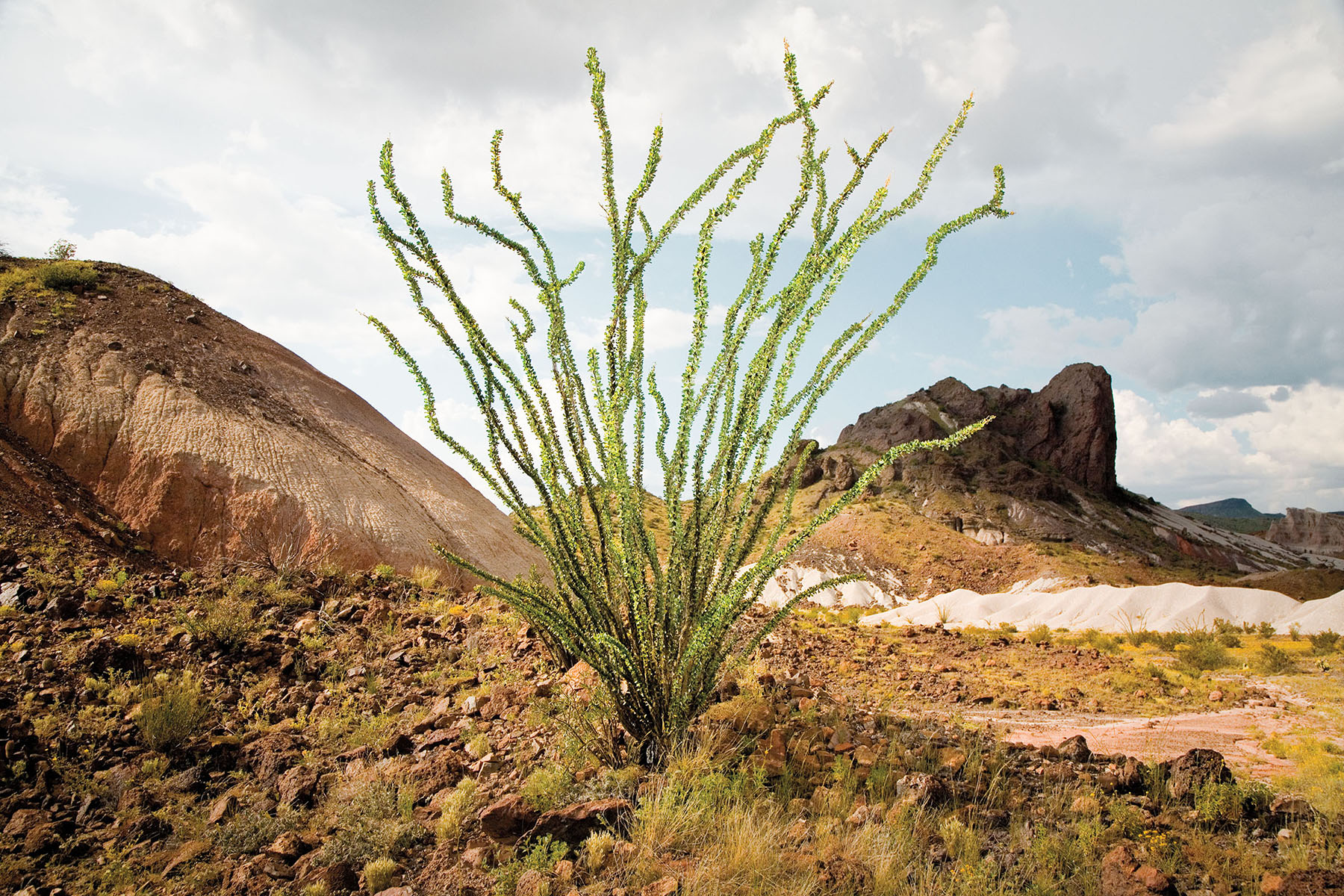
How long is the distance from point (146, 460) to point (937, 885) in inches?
317

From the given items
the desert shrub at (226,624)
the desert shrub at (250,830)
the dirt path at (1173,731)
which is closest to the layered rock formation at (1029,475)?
the dirt path at (1173,731)

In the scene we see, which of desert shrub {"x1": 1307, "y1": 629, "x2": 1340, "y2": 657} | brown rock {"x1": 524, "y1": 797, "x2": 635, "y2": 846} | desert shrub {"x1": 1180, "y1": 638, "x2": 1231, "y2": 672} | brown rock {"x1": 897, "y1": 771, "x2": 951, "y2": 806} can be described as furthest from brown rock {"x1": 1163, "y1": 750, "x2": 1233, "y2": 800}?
desert shrub {"x1": 1307, "y1": 629, "x2": 1340, "y2": 657}

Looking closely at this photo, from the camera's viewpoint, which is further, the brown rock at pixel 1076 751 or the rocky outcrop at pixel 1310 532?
the rocky outcrop at pixel 1310 532

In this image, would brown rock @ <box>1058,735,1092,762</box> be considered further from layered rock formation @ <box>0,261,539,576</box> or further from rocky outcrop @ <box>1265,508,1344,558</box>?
rocky outcrop @ <box>1265,508,1344,558</box>

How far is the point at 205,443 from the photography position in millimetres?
7570

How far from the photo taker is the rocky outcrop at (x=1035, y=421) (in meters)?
49.0

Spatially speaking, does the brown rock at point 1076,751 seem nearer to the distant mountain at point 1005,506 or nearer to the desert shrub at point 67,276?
the desert shrub at point 67,276

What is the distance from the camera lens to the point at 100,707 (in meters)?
4.25

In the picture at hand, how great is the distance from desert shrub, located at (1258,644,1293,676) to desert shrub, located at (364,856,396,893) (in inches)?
482

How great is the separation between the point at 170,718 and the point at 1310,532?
324 feet

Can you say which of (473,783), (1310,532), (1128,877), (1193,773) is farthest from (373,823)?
(1310,532)

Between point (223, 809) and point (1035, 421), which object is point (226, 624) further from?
point (1035, 421)

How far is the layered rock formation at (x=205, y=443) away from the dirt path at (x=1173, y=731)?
506cm

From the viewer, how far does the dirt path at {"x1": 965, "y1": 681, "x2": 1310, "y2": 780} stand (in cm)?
525
